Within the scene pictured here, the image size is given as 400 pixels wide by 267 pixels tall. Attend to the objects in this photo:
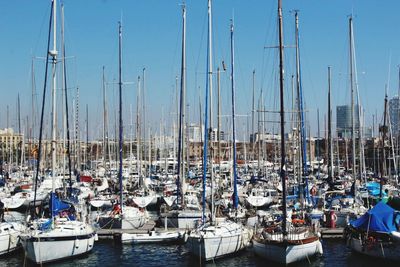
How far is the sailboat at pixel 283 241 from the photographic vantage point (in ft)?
85.3

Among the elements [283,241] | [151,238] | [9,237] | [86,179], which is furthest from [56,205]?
[86,179]

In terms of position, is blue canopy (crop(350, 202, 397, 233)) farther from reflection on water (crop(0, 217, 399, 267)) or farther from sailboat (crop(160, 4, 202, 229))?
sailboat (crop(160, 4, 202, 229))

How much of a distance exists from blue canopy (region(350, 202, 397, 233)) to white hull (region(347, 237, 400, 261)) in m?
0.75

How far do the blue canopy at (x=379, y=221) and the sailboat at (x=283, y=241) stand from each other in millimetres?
2572

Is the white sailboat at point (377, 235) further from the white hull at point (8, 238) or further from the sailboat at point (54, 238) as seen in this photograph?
the white hull at point (8, 238)

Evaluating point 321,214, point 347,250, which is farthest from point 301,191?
point 347,250

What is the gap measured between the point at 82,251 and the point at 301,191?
14.0m

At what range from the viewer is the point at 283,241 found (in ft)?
85.3

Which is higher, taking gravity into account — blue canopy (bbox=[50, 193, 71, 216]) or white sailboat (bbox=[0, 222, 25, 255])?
blue canopy (bbox=[50, 193, 71, 216])

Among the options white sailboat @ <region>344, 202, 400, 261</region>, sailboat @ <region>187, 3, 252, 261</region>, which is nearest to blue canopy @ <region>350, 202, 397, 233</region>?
white sailboat @ <region>344, 202, 400, 261</region>

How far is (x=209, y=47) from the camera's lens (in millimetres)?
32875

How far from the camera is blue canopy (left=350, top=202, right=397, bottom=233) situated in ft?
91.0

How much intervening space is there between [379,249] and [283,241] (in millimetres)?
5206

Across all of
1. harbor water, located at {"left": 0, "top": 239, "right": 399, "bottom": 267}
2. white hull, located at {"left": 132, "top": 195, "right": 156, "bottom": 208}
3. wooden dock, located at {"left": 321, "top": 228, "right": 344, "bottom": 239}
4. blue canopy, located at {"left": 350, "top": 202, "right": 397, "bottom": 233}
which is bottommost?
harbor water, located at {"left": 0, "top": 239, "right": 399, "bottom": 267}
